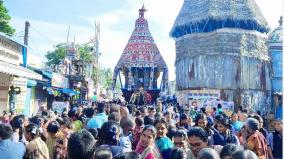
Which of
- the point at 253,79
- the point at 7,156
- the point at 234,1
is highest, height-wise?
Result: the point at 234,1

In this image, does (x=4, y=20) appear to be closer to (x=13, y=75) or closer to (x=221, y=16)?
(x=13, y=75)

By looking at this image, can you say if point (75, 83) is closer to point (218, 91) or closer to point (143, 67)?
point (143, 67)

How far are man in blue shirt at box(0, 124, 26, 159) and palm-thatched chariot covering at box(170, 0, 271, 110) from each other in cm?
2076

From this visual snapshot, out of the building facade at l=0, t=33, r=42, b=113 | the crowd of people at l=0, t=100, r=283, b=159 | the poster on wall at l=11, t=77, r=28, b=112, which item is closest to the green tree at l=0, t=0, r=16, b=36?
the poster on wall at l=11, t=77, r=28, b=112

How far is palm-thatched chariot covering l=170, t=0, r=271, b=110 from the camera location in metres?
25.1

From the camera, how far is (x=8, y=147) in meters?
4.32

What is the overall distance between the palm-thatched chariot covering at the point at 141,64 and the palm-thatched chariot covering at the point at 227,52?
4229mm

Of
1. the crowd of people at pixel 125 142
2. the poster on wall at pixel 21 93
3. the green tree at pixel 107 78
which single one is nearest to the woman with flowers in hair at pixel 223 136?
the crowd of people at pixel 125 142

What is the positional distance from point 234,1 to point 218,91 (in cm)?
628

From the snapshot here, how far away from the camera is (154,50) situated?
101ft

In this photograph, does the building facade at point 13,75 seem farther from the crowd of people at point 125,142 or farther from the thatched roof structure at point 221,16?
the thatched roof structure at point 221,16

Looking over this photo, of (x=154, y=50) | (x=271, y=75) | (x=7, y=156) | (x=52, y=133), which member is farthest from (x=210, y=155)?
(x=154, y=50)

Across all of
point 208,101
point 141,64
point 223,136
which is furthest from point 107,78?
→ point 223,136

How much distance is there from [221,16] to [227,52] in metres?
2.40
